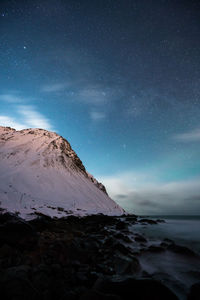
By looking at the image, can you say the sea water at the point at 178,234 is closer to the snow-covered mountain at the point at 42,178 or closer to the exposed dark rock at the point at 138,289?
the exposed dark rock at the point at 138,289

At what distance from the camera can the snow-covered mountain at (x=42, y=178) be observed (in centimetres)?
2511

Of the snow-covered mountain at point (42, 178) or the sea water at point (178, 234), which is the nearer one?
the sea water at point (178, 234)

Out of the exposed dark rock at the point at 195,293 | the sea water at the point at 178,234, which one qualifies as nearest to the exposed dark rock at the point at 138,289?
the exposed dark rock at the point at 195,293

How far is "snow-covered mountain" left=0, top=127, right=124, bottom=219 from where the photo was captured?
82.4ft

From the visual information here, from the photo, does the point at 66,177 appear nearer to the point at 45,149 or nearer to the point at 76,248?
the point at 45,149

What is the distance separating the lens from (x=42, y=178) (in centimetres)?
3512

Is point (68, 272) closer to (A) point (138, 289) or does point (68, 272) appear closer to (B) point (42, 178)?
(A) point (138, 289)

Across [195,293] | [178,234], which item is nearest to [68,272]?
[195,293]

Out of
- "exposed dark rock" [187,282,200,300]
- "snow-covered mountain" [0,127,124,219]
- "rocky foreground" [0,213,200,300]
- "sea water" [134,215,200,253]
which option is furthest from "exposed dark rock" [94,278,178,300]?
"snow-covered mountain" [0,127,124,219]

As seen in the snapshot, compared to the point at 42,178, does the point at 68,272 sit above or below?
below

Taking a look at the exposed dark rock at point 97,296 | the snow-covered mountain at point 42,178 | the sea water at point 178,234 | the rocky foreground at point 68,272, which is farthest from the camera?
the snow-covered mountain at point 42,178

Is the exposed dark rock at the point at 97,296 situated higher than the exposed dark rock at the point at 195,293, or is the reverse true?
the exposed dark rock at the point at 97,296

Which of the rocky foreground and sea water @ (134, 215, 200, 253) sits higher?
the rocky foreground

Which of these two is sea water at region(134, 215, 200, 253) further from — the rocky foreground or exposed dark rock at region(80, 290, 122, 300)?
exposed dark rock at region(80, 290, 122, 300)
